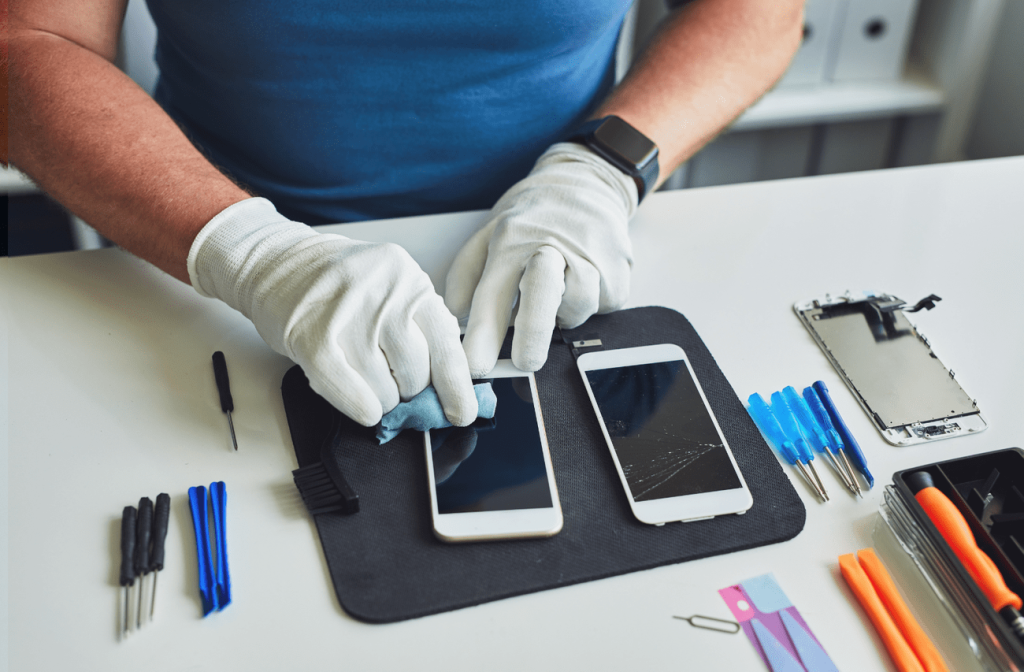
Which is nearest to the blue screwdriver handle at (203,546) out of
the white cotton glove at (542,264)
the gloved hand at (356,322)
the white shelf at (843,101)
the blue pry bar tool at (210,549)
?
the blue pry bar tool at (210,549)

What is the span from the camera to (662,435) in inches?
25.8

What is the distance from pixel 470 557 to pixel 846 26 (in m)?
1.81

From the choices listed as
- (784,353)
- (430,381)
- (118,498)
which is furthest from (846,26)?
(118,498)

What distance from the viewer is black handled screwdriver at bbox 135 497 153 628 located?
21.2 inches

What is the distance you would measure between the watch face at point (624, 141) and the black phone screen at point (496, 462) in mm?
372

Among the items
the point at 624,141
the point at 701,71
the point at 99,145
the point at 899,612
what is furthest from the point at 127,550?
the point at 701,71

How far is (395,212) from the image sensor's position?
3.56ft

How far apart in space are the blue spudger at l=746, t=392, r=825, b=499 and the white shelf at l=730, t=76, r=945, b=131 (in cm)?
141

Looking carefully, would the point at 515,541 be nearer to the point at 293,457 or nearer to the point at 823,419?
the point at 293,457

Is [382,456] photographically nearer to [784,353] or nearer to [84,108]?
[784,353]

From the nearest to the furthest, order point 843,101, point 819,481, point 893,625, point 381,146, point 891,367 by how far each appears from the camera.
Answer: point 893,625 → point 819,481 → point 891,367 → point 381,146 → point 843,101

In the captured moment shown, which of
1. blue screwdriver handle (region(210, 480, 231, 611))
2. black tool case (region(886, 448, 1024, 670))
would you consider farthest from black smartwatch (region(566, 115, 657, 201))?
blue screwdriver handle (region(210, 480, 231, 611))

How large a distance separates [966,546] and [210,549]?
1.93 ft

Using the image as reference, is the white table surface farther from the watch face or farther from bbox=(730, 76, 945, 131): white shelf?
bbox=(730, 76, 945, 131): white shelf
